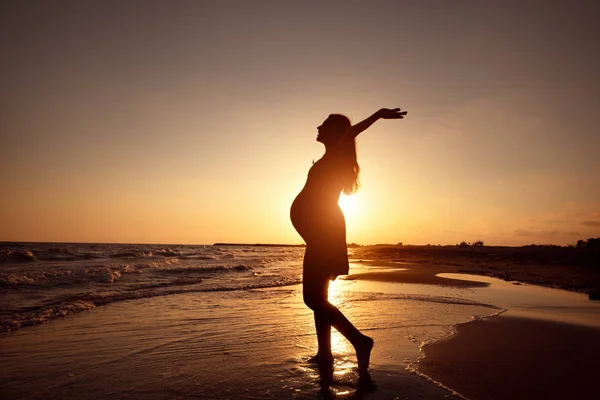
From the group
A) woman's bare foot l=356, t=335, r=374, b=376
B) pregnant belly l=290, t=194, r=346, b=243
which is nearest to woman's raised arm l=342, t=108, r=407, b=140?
pregnant belly l=290, t=194, r=346, b=243

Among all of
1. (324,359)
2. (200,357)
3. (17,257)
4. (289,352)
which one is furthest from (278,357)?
(17,257)

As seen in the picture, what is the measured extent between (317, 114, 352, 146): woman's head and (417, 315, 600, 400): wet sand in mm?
2578

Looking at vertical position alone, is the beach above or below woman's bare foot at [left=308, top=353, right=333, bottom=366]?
below

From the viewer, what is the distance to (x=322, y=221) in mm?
3871

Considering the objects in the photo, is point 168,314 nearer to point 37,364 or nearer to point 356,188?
point 37,364

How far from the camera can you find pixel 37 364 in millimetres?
4410

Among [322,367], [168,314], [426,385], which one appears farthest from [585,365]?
[168,314]

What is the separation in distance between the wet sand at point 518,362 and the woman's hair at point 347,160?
6.76ft

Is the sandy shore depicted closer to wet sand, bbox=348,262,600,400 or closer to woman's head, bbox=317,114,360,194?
wet sand, bbox=348,262,600,400

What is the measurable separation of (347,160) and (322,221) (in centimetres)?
68

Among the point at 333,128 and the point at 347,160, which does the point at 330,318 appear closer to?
the point at 347,160

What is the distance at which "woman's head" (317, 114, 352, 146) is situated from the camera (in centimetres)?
405

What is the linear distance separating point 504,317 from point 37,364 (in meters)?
7.38

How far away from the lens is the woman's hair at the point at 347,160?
12.8 feet
